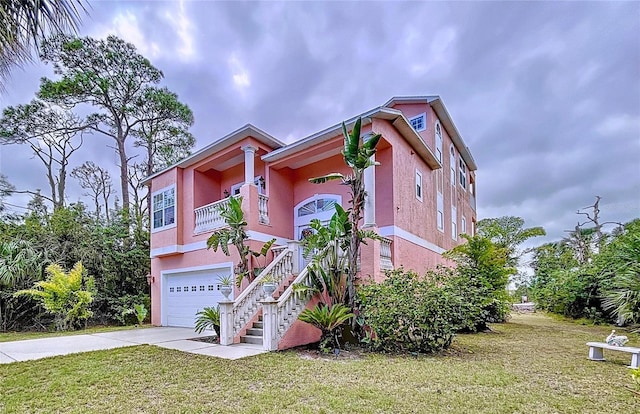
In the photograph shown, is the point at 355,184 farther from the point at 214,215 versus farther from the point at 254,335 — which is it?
the point at 214,215

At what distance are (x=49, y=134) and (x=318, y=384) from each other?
78.1 ft

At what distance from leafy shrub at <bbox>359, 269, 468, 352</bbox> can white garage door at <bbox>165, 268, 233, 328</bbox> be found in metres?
6.05

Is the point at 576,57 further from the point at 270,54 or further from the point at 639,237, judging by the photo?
the point at 270,54

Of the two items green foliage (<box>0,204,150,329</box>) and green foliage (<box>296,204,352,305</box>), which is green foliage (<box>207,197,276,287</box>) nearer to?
green foliage (<box>296,204,352,305</box>)

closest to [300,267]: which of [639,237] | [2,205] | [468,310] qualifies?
[468,310]

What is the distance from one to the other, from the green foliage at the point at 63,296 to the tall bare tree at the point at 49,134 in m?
11.5

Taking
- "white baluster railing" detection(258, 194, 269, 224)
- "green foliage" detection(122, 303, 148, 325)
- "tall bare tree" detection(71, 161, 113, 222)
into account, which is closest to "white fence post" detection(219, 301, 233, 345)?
"white baluster railing" detection(258, 194, 269, 224)

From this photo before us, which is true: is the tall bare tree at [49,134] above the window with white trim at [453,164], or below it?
above

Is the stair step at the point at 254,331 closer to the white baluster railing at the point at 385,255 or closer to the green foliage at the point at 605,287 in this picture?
the white baluster railing at the point at 385,255

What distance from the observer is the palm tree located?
→ 155 inches

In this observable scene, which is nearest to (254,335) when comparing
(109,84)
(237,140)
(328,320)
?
(328,320)

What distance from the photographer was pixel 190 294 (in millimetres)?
13844

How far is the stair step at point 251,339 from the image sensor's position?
9047mm

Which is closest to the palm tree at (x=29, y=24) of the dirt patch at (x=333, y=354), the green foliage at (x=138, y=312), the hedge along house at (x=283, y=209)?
the hedge along house at (x=283, y=209)
